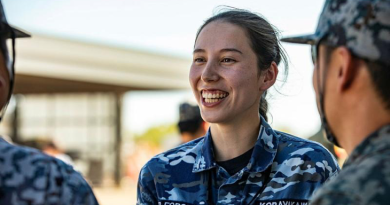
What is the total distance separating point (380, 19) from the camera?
5.37 ft

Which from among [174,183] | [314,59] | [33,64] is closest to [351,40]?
[314,59]

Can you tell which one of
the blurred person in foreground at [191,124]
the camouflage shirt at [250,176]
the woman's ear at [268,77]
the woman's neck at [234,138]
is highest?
the woman's ear at [268,77]

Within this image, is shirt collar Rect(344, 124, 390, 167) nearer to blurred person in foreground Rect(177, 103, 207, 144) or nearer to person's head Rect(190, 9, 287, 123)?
person's head Rect(190, 9, 287, 123)

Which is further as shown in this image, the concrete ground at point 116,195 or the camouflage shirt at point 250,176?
the concrete ground at point 116,195

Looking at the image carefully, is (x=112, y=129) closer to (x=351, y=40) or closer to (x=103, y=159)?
(x=103, y=159)

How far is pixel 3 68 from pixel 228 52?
1402 mm

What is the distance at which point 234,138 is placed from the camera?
3045 millimetres

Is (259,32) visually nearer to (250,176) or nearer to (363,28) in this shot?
(250,176)

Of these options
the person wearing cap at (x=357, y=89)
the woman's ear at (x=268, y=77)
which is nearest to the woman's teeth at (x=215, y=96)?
the woman's ear at (x=268, y=77)

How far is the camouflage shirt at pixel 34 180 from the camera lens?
5.72 ft

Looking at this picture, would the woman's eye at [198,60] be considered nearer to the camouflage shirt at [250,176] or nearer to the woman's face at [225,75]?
the woman's face at [225,75]

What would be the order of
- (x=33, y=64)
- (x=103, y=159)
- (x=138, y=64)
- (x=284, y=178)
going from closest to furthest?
(x=284, y=178) → (x=33, y=64) → (x=138, y=64) → (x=103, y=159)

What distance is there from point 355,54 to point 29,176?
2.95 ft

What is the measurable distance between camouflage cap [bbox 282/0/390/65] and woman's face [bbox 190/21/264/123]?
129cm
